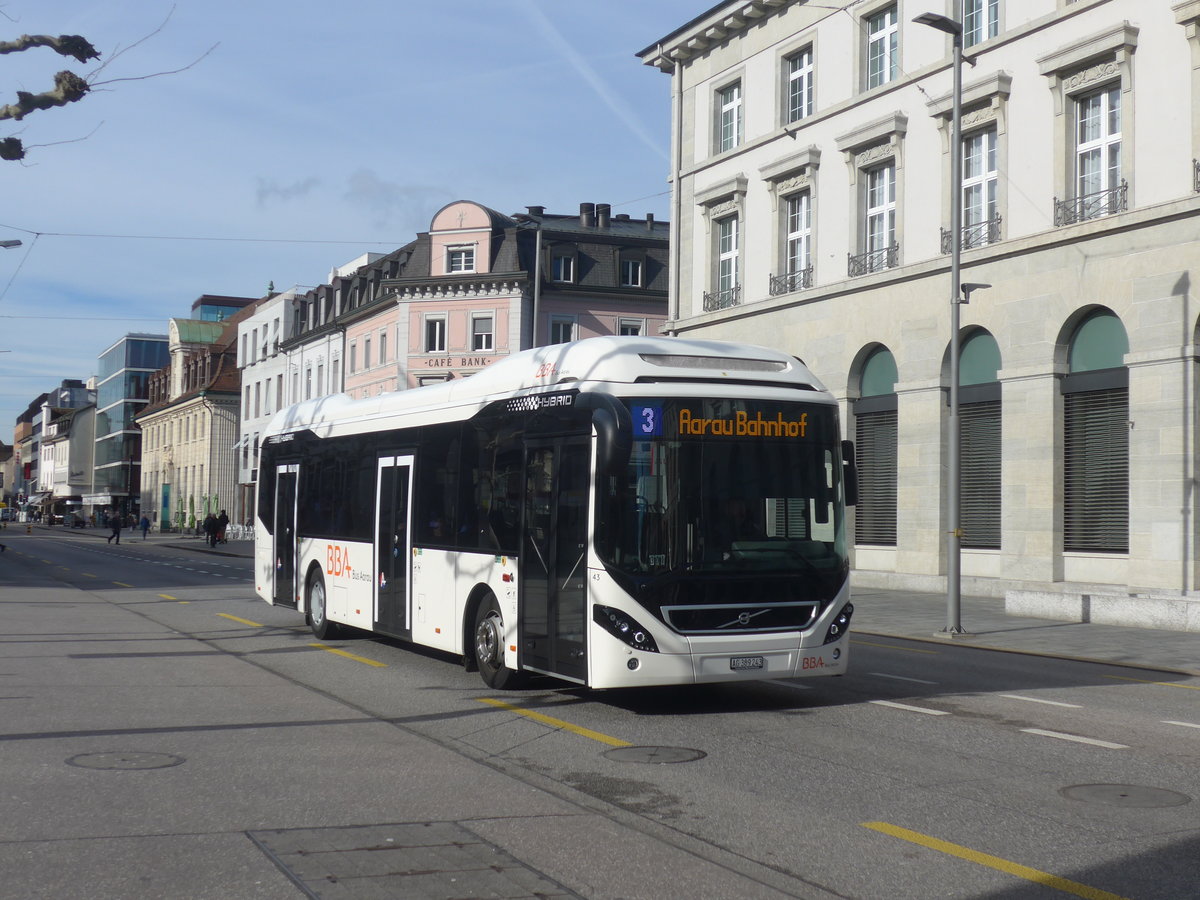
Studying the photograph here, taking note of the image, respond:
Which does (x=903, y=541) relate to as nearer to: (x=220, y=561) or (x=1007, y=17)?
(x=1007, y=17)

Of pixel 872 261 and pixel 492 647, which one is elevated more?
pixel 872 261

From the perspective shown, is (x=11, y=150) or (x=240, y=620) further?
(x=240, y=620)

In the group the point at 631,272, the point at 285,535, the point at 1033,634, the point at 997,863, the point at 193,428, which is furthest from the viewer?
the point at 193,428

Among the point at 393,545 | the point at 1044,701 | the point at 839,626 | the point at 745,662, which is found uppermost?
the point at 393,545

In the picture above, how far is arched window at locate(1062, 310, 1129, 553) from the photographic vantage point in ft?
84.2

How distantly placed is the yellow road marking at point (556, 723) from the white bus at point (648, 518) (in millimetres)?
375

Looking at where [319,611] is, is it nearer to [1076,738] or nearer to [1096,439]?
[1076,738]

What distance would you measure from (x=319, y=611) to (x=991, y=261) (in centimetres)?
1677

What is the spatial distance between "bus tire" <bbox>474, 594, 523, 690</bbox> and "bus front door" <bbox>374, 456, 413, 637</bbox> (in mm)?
1909

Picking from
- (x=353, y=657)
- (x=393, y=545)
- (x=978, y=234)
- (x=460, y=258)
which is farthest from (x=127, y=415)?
(x=393, y=545)

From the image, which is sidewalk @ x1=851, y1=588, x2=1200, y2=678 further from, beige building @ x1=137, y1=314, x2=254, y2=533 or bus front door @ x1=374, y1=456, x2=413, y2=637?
beige building @ x1=137, y1=314, x2=254, y2=533

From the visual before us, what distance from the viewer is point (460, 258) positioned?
6169cm

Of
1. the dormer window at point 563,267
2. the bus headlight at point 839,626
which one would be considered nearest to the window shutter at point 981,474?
the bus headlight at point 839,626

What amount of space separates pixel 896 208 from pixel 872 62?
3742mm
